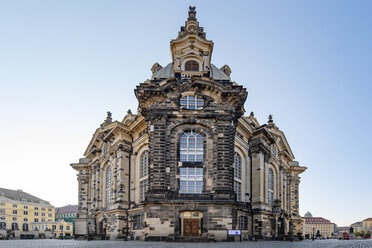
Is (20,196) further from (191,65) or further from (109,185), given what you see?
(191,65)

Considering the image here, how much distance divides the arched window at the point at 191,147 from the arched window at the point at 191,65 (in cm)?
1004

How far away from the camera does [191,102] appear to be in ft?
148

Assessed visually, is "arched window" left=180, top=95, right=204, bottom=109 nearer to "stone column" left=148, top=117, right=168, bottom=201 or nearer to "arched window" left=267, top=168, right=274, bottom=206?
"stone column" left=148, top=117, right=168, bottom=201

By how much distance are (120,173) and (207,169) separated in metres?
14.8

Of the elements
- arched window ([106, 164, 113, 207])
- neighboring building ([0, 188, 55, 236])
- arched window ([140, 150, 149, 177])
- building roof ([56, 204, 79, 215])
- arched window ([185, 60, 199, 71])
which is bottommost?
building roof ([56, 204, 79, 215])

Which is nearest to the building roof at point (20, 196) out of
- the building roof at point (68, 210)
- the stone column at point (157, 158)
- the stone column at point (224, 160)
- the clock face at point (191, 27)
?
the building roof at point (68, 210)

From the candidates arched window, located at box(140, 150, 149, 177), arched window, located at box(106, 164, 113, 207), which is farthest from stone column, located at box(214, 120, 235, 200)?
arched window, located at box(106, 164, 113, 207)

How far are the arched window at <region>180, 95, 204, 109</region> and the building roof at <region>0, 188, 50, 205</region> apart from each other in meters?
115

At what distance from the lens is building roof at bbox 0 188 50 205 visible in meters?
139

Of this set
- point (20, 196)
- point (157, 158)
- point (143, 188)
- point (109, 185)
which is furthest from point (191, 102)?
point (20, 196)

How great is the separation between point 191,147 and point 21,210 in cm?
11296

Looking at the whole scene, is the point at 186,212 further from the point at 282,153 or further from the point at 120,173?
the point at 282,153

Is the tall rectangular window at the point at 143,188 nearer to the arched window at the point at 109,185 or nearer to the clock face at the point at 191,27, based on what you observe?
the arched window at the point at 109,185

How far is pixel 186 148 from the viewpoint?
44094 millimetres
